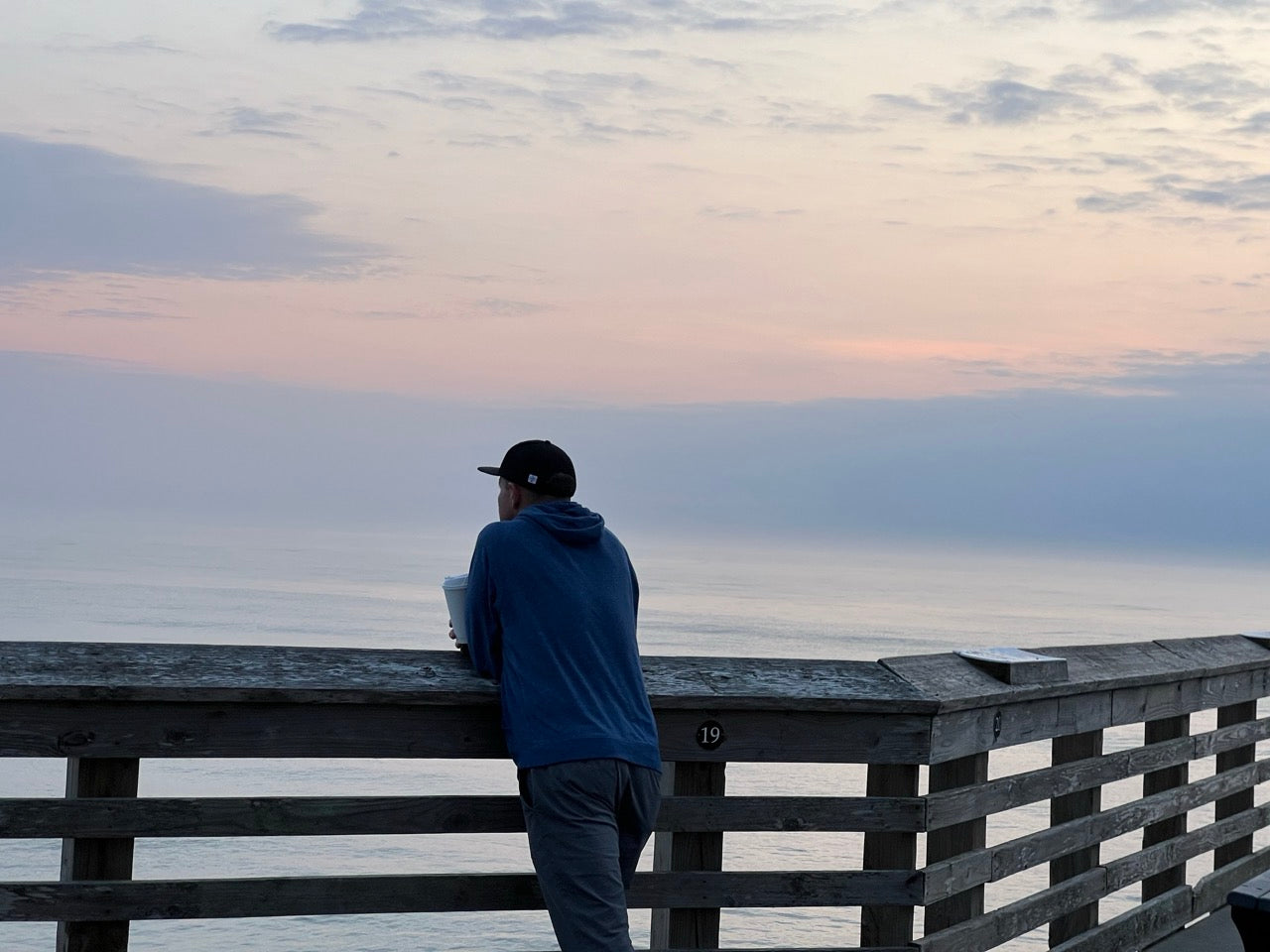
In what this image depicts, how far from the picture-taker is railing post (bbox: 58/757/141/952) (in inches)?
138

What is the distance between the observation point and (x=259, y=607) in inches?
2852

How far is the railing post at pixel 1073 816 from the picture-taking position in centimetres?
526

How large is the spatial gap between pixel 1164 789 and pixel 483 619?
348 cm

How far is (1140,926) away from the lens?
572 centimetres

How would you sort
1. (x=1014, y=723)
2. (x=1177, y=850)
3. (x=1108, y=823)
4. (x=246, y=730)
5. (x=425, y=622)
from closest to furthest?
(x=246, y=730) < (x=1014, y=723) < (x=1108, y=823) < (x=1177, y=850) < (x=425, y=622)

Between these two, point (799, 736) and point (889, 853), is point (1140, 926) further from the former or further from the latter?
point (799, 736)

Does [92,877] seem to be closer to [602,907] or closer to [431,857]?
[602,907]

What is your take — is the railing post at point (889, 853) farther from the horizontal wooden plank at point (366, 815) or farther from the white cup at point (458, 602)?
the white cup at point (458, 602)

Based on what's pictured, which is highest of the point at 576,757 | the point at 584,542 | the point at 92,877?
the point at 584,542

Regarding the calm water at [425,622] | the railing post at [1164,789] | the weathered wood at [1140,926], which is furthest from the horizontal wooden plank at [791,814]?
the calm water at [425,622]

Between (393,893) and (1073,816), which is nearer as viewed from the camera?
(393,893)

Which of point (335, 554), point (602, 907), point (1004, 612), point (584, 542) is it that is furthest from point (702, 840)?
point (335, 554)

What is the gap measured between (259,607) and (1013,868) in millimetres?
70336

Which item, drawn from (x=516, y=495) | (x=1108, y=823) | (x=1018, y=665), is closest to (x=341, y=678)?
(x=516, y=495)
